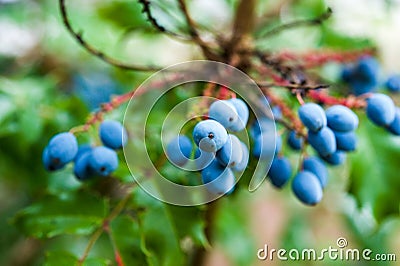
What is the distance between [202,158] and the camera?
77cm

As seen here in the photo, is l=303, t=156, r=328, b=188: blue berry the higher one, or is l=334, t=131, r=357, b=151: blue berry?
l=334, t=131, r=357, b=151: blue berry

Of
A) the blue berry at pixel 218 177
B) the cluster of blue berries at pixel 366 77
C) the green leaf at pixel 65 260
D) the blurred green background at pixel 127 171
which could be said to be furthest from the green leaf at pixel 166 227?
the cluster of blue berries at pixel 366 77

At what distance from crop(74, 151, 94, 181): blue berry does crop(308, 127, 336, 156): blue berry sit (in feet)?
1.07

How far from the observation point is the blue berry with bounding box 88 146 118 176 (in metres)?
0.84

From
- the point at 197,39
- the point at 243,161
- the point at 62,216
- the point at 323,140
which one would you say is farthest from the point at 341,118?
the point at 62,216

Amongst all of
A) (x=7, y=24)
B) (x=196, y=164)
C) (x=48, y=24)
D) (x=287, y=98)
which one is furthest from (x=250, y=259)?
(x=7, y=24)

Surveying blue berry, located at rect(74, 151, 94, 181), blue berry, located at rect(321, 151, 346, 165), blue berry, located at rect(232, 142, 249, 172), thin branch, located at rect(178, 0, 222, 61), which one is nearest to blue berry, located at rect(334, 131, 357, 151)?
blue berry, located at rect(321, 151, 346, 165)

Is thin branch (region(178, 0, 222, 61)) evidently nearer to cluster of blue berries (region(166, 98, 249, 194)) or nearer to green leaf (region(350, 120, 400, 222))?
→ cluster of blue berries (region(166, 98, 249, 194))

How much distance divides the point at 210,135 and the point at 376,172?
23.8 inches

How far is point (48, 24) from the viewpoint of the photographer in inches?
69.0

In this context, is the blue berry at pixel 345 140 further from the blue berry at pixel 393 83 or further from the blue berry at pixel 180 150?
the blue berry at pixel 393 83

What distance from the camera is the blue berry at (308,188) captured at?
2.86ft

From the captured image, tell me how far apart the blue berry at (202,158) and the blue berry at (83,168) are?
0.17 m

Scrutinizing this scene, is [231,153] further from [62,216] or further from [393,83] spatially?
[393,83]
